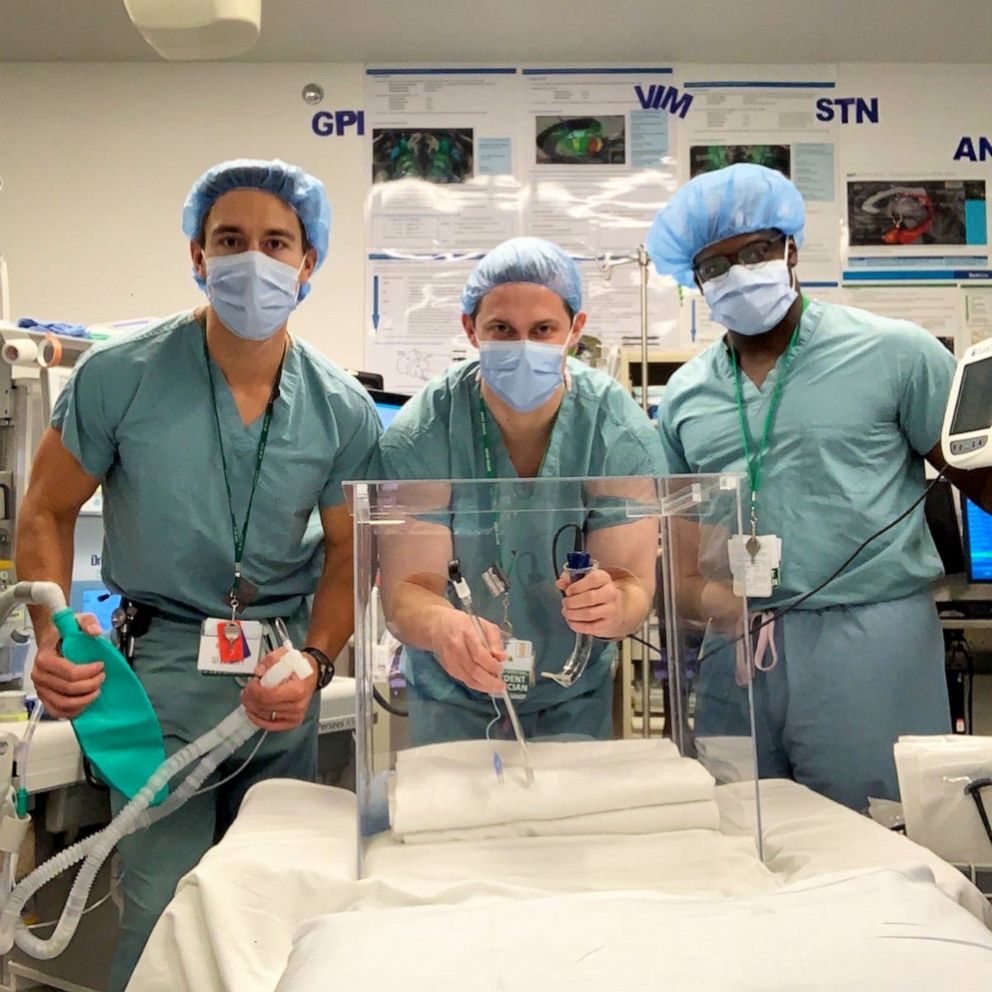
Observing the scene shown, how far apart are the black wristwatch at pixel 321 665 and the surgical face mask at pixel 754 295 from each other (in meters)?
0.91

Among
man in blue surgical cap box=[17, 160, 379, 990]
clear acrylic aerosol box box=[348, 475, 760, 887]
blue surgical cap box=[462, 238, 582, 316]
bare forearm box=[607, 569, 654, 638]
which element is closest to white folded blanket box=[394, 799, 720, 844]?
clear acrylic aerosol box box=[348, 475, 760, 887]

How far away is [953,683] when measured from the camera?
257 cm

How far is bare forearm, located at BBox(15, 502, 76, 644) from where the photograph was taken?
142cm

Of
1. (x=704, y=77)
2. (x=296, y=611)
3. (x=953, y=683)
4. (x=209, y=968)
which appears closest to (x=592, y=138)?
(x=704, y=77)

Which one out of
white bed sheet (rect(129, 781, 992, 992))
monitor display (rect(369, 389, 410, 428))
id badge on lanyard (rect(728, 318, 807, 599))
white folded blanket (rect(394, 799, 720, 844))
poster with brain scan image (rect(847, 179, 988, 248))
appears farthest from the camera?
poster with brain scan image (rect(847, 179, 988, 248))

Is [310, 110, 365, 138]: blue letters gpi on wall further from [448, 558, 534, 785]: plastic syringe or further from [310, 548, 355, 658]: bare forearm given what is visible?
[448, 558, 534, 785]: plastic syringe

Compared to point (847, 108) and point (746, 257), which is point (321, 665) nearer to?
point (746, 257)

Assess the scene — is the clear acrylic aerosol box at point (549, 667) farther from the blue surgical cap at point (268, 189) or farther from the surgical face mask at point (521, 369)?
the blue surgical cap at point (268, 189)

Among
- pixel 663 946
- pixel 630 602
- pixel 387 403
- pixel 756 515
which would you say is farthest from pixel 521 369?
pixel 387 403

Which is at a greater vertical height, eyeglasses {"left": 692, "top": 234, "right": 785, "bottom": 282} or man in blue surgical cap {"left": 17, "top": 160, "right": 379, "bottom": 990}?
eyeglasses {"left": 692, "top": 234, "right": 785, "bottom": 282}

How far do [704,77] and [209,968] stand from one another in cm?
313

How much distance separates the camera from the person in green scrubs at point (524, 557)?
1.20 meters

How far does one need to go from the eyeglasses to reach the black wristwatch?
0.95 m

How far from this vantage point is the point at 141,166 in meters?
3.19
